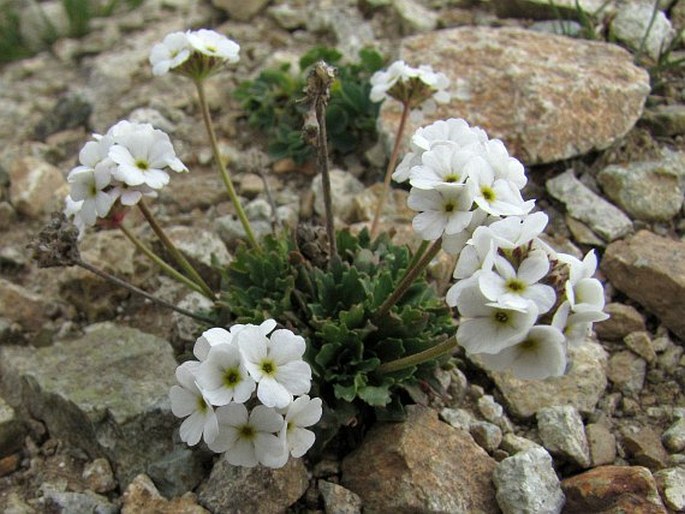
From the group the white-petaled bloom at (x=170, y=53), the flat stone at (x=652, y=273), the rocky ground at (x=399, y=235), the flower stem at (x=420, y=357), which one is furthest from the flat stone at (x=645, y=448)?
the white-petaled bloom at (x=170, y=53)

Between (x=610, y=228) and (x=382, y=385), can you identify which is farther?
(x=610, y=228)

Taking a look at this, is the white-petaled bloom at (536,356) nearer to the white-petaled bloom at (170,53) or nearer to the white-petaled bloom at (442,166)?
the white-petaled bloom at (442,166)

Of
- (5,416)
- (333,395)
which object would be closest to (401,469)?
(333,395)

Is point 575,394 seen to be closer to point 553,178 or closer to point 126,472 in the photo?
point 553,178

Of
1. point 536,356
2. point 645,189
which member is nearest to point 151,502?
point 536,356

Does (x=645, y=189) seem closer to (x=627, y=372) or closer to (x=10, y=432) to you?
(x=627, y=372)

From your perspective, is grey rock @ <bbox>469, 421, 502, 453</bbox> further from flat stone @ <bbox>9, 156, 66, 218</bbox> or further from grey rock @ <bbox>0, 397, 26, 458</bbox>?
flat stone @ <bbox>9, 156, 66, 218</bbox>

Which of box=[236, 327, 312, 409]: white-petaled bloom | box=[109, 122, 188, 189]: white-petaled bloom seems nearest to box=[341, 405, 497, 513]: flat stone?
box=[236, 327, 312, 409]: white-petaled bloom
